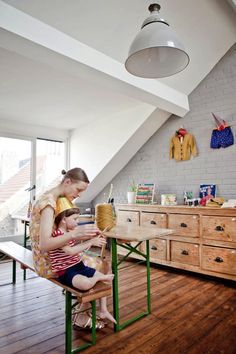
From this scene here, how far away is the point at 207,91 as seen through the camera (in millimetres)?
3713

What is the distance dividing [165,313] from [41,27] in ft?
8.79

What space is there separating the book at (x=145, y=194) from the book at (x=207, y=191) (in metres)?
0.78

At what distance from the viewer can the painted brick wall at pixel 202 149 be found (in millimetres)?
3463

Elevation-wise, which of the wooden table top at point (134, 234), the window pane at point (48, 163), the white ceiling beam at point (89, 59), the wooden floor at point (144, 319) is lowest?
the wooden floor at point (144, 319)

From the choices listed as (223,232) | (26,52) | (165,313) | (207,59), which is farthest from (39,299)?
(207,59)

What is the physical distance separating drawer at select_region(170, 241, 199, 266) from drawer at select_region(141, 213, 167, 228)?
0.97 ft

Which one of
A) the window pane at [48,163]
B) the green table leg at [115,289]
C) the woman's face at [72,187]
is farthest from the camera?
the window pane at [48,163]

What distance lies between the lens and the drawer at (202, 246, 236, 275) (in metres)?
2.92

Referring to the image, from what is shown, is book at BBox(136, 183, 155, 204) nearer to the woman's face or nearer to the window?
the window

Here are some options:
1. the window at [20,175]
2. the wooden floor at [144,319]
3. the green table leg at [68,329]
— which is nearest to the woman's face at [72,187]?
the green table leg at [68,329]

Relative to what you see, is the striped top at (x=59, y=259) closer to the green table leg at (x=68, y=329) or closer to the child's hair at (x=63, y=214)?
the child's hair at (x=63, y=214)

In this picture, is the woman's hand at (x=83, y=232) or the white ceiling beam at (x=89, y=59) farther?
the white ceiling beam at (x=89, y=59)

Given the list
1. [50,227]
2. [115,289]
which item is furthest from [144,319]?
[50,227]

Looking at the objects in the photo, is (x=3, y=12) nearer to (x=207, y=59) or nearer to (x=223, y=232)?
(x=207, y=59)
